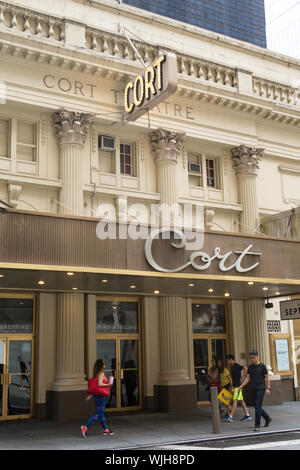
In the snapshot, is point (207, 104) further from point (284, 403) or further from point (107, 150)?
point (284, 403)

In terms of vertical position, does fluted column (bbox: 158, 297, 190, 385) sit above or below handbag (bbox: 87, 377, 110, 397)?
above

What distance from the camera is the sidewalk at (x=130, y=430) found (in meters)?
12.5

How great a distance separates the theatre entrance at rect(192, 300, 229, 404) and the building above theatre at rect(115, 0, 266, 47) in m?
81.4

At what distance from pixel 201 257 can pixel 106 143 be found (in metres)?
6.28

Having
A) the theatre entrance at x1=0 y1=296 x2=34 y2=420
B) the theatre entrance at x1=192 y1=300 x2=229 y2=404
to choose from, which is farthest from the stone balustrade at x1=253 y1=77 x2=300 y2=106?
the theatre entrance at x1=0 y1=296 x2=34 y2=420

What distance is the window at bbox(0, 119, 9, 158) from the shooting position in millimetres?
17969

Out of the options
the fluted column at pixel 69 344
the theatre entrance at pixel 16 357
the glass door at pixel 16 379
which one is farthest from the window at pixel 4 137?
the glass door at pixel 16 379

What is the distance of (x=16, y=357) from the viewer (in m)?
17.2

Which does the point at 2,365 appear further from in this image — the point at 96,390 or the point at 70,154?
the point at 70,154

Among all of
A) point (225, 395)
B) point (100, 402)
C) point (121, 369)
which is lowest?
point (225, 395)

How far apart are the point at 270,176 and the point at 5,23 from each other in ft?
37.9

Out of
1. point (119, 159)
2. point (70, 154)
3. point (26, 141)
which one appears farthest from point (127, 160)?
point (26, 141)

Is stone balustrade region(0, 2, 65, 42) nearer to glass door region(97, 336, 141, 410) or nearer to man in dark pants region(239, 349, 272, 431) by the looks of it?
glass door region(97, 336, 141, 410)

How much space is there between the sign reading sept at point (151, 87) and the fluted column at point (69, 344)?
6.21 metres
